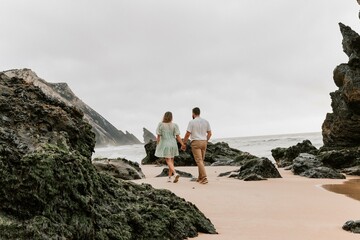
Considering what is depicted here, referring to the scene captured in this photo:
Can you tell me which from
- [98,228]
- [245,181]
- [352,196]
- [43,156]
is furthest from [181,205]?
[245,181]

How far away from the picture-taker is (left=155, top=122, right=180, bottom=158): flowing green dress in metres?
10.8

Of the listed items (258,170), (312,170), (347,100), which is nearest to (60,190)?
(258,170)

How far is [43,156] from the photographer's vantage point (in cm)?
297

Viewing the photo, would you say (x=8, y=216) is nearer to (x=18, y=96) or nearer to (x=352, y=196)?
(x=18, y=96)

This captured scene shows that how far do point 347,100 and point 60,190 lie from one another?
74.0 feet

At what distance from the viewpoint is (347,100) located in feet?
73.9

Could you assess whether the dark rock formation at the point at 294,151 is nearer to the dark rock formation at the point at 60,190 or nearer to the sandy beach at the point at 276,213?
the sandy beach at the point at 276,213

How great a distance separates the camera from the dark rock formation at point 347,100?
873 inches

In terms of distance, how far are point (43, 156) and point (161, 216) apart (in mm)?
1399

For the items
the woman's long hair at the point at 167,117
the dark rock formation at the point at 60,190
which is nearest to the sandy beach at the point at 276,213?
the dark rock formation at the point at 60,190

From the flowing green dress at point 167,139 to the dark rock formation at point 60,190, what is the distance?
626 centimetres

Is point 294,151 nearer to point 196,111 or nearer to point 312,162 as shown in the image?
point 312,162

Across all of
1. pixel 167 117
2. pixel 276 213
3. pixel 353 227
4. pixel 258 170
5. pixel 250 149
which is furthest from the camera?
pixel 250 149

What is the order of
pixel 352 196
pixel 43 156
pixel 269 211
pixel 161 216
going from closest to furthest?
1. pixel 43 156
2. pixel 161 216
3. pixel 269 211
4. pixel 352 196
